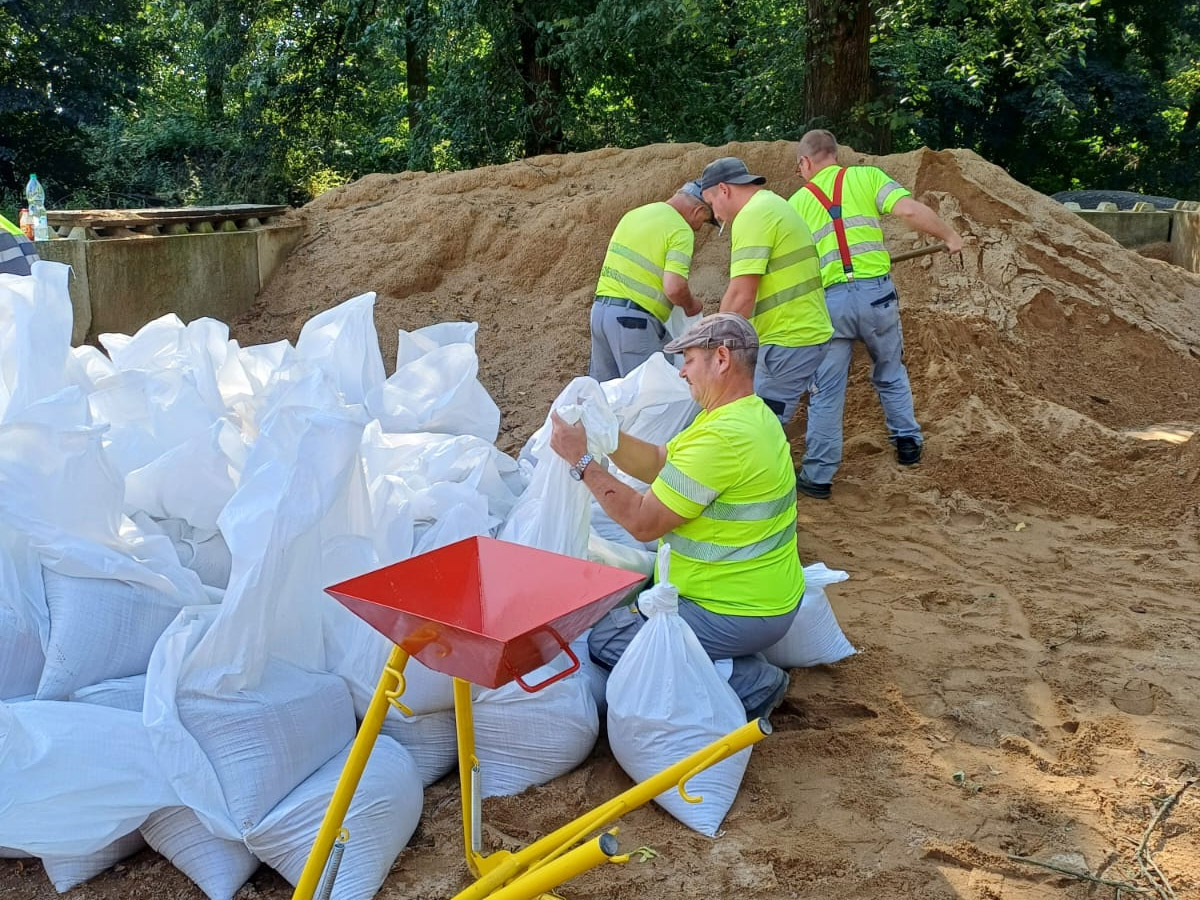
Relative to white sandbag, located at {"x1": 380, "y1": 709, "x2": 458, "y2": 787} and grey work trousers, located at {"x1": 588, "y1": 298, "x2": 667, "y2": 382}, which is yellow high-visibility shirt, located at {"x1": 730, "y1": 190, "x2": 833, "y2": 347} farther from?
white sandbag, located at {"x1": 380, "y1": 709, "x2": 458, "y2": 787}

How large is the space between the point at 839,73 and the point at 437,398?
6716 millimetres

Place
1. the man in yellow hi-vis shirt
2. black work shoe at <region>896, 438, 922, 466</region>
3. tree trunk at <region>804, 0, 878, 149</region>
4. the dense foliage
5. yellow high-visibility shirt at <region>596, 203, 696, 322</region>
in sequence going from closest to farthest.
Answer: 1. the man in yellow hi-vis shirt
2. yellow high-visibility shirt at <region>596, 203, 696, 322</region>
3. black work shoe at <region>896, 438, 922, 466</region>
4. tree trunk at <region>804, 0, 878, 149</region>
5. the dense foliage

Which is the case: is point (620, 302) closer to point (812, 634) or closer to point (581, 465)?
point (812, 634)

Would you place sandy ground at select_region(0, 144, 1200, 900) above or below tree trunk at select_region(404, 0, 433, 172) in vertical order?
below

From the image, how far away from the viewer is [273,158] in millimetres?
13445

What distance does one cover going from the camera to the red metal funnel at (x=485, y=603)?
1675 millimetres

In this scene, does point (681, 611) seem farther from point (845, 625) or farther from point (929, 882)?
point (845, 625)

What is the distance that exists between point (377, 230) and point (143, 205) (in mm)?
7444

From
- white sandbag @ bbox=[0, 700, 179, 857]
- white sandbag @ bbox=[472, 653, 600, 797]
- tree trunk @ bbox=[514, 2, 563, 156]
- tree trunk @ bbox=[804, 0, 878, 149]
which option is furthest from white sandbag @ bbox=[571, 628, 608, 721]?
tree trunk @ bbox=[514, 2, 563, 156]

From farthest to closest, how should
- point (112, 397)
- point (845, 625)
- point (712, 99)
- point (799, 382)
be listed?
point (712, 99) < point (799, 382) < point (845, 625) < point (112, 397)

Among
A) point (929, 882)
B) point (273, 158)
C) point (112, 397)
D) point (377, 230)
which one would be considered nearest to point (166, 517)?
point (112, 397)

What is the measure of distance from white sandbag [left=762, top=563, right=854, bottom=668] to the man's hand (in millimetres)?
876

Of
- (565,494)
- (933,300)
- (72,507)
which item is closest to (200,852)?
(72,507)

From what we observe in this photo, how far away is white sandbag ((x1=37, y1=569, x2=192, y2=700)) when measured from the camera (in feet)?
8.03
